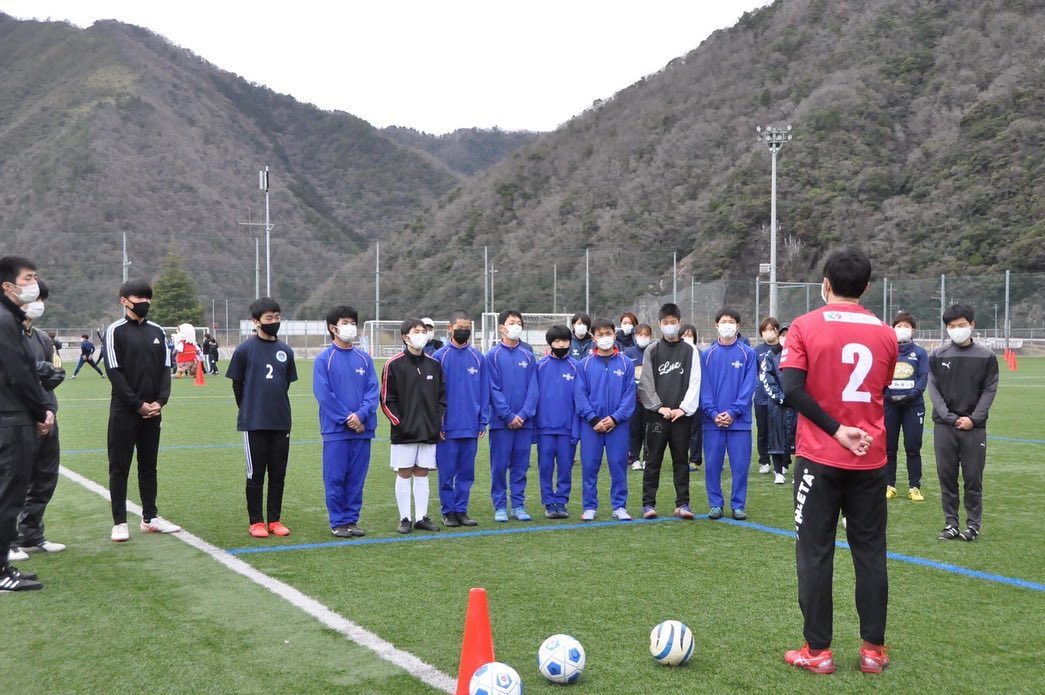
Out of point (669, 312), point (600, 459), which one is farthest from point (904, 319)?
point (600, 459)

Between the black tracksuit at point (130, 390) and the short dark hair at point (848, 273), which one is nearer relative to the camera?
the short dark hair at point (848, 273)

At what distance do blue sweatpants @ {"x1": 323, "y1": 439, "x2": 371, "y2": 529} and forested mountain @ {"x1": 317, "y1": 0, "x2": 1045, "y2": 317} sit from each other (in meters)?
39.3

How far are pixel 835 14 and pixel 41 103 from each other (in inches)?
3123

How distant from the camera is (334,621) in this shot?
5617 mm

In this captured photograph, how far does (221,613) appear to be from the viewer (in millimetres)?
5836

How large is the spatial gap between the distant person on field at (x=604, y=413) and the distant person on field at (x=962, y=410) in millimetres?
2618

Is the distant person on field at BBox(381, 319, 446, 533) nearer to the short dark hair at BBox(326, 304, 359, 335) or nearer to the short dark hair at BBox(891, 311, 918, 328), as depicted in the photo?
the short dark hair at BBox(326, 304, 359, 335)

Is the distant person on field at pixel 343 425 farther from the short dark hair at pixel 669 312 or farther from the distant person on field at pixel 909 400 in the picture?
the distant person on field at pixel 909 400

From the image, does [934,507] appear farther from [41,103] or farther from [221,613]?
[41,103]

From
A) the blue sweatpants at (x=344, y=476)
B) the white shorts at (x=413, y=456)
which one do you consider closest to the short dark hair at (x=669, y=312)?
the white shorts at (x=413, y=456)

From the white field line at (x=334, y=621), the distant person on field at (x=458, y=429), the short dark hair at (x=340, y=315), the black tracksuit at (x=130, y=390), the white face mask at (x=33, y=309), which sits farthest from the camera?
the distant person on field at (x=458, y=429)

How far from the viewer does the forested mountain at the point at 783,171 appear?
2120 inches

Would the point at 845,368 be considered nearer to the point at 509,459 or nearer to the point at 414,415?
the point at 414,415

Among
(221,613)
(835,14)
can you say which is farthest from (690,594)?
(835,14)
